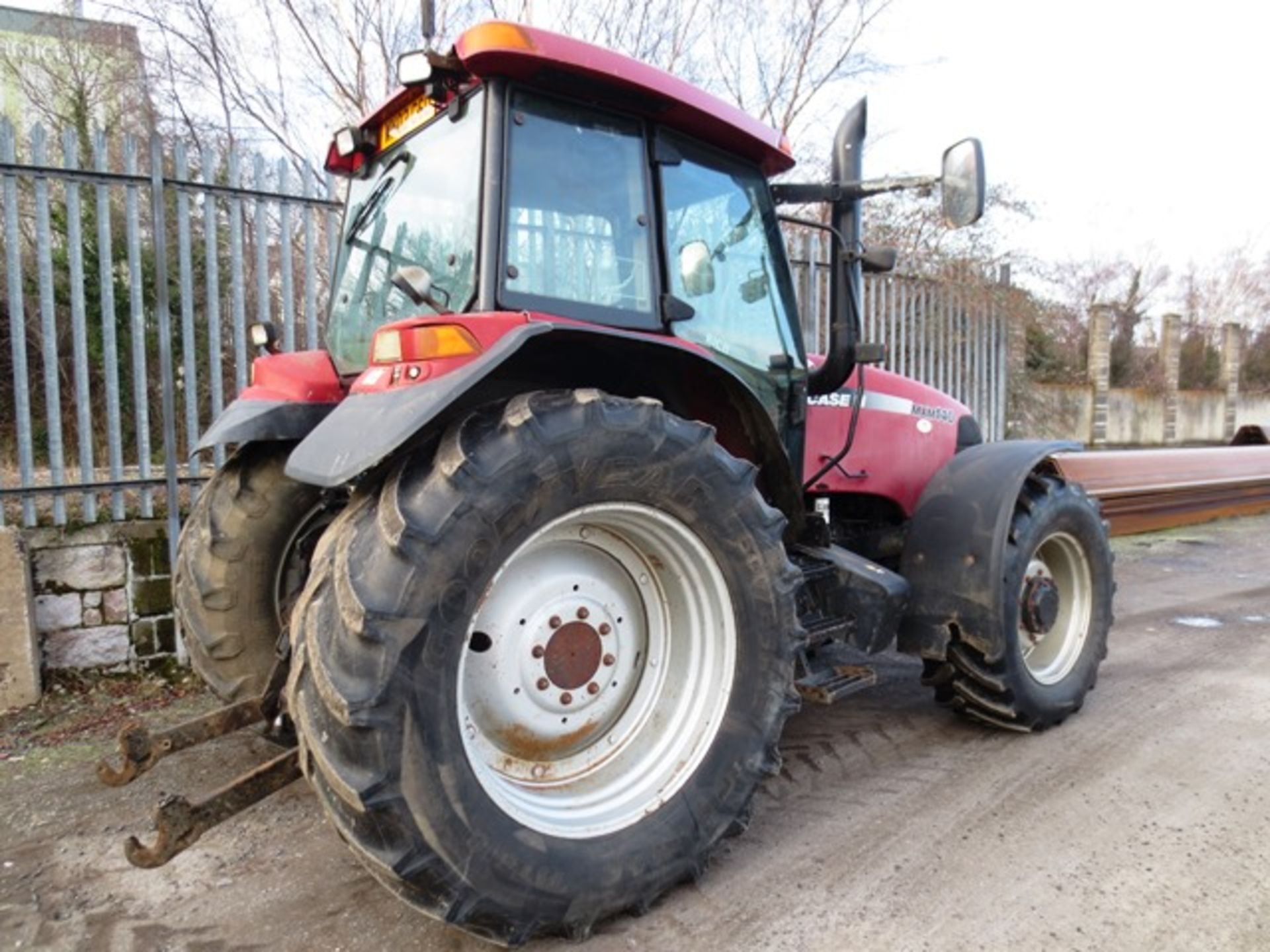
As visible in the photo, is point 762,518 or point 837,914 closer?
point 837,914

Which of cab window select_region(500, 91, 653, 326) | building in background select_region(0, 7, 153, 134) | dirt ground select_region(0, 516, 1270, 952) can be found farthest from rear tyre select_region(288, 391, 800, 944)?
building in background select_region(0, 7, 153, 134)

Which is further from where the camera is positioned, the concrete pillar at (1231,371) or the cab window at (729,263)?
the concrete pillar at (1231,371)

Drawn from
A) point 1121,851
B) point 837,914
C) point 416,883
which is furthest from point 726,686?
point 1121,851

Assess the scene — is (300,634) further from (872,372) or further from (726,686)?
(872,372)

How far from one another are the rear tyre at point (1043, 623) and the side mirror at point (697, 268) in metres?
1.51

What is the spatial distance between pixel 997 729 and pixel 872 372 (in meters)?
1.52

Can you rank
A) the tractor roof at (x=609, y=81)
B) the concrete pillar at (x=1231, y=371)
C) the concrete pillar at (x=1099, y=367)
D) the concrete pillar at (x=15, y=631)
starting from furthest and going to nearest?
the concrete pillar at (x=1231, y=371)
the concrete pillar at (x=1099, y=367)
the concrete pillar at (x=15, y=631)
the tractor roof at (x=609, y=81)

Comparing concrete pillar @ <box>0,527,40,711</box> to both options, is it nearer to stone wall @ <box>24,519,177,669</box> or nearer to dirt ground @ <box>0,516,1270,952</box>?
stone wall @ <box>24,519,177,669</box>

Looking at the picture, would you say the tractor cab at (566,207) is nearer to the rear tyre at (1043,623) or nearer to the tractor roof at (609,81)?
the tractor roof at (609,81)

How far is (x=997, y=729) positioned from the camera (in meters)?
3.42

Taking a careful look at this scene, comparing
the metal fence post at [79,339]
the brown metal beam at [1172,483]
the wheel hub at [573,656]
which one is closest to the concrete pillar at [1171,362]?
the brown metal beam at [1172,483]

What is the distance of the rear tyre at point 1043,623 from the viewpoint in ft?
10.5

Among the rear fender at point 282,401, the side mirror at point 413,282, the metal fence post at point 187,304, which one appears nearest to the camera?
the side mirror at point 413,282

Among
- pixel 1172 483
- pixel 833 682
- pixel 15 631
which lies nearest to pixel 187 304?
pixel 15 631
